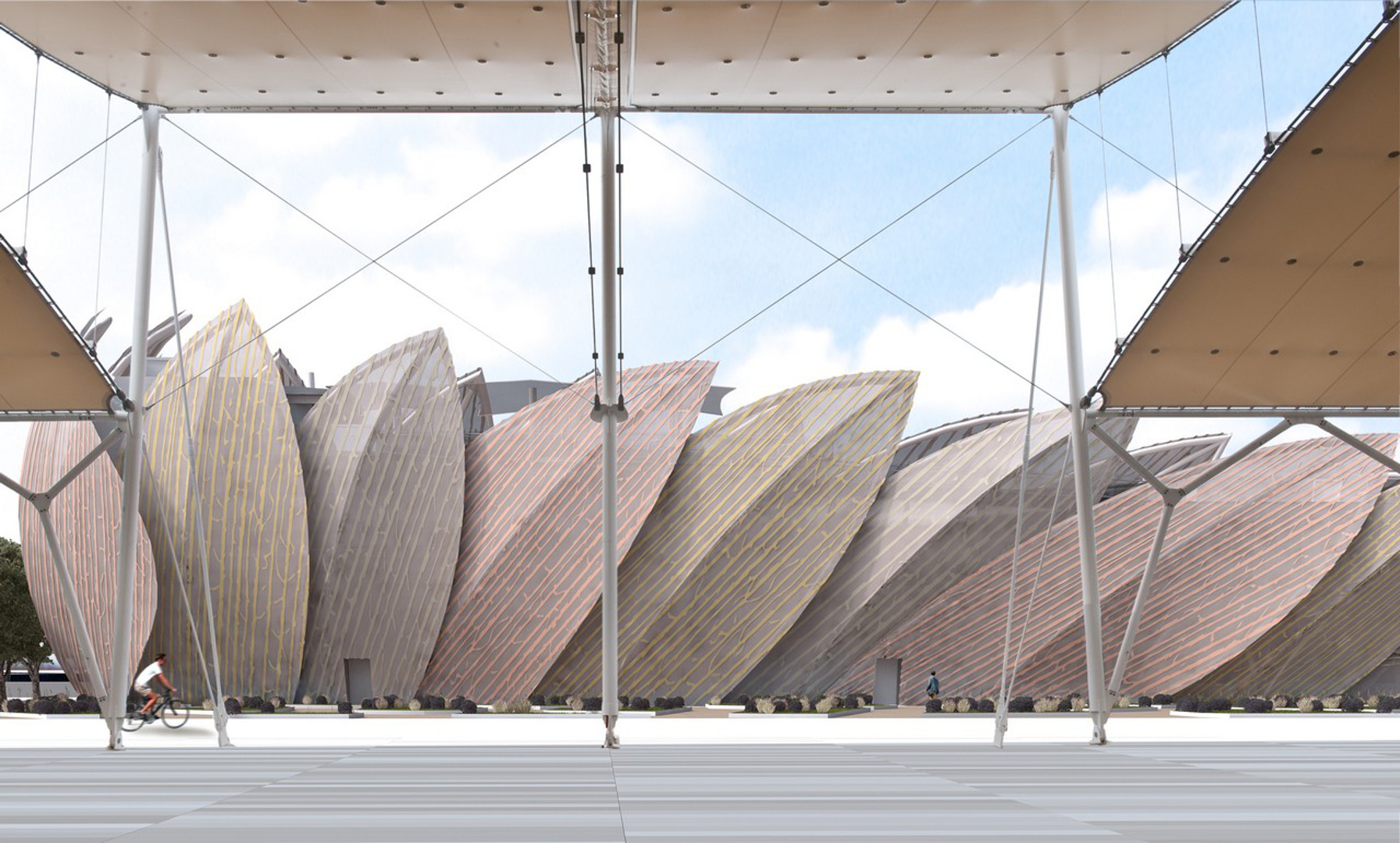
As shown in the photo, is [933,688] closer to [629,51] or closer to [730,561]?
[730,561]

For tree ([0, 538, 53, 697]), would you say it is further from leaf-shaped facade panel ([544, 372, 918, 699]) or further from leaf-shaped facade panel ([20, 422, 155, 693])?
leaf-shaped facade panel ([544, 372, 918, 699])

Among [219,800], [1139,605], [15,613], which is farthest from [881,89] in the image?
[15,613]

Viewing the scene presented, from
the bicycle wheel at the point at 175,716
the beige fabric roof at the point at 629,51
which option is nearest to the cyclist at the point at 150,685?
the bicycle wheel at the point at 175,716

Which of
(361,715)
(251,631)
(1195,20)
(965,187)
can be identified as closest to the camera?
(1195,20)

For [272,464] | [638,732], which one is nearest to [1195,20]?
[638,732]

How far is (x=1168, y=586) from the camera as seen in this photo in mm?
34938

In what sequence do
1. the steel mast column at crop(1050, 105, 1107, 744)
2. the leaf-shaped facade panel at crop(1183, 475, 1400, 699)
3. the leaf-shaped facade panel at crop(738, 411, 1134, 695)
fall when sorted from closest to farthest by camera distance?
the steel mast column at crop(1050, 105, 1107, 744)
the leaf-shaped facade panel at crop(738, 411, 1134, 695)
the leaf-shaped facade panel at crop(1183, 475, 1400, 699)

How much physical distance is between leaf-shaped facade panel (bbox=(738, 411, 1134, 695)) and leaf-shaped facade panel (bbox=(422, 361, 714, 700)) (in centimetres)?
558

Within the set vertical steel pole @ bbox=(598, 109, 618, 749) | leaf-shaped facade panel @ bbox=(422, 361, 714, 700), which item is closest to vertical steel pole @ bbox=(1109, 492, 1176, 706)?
vertical steel pole @ bbox=(598, 109, 618, 749)

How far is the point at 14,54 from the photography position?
1535cm

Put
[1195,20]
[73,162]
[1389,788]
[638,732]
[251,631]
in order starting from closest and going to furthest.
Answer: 1. [1389,788]
2. [1195,20]
3. [73,162]
4. [638,732]
5. [251,631]

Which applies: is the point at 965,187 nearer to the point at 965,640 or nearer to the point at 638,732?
the point at 965,640

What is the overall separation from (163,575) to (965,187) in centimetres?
5388

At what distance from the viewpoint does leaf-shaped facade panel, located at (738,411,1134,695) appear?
33.9 m
